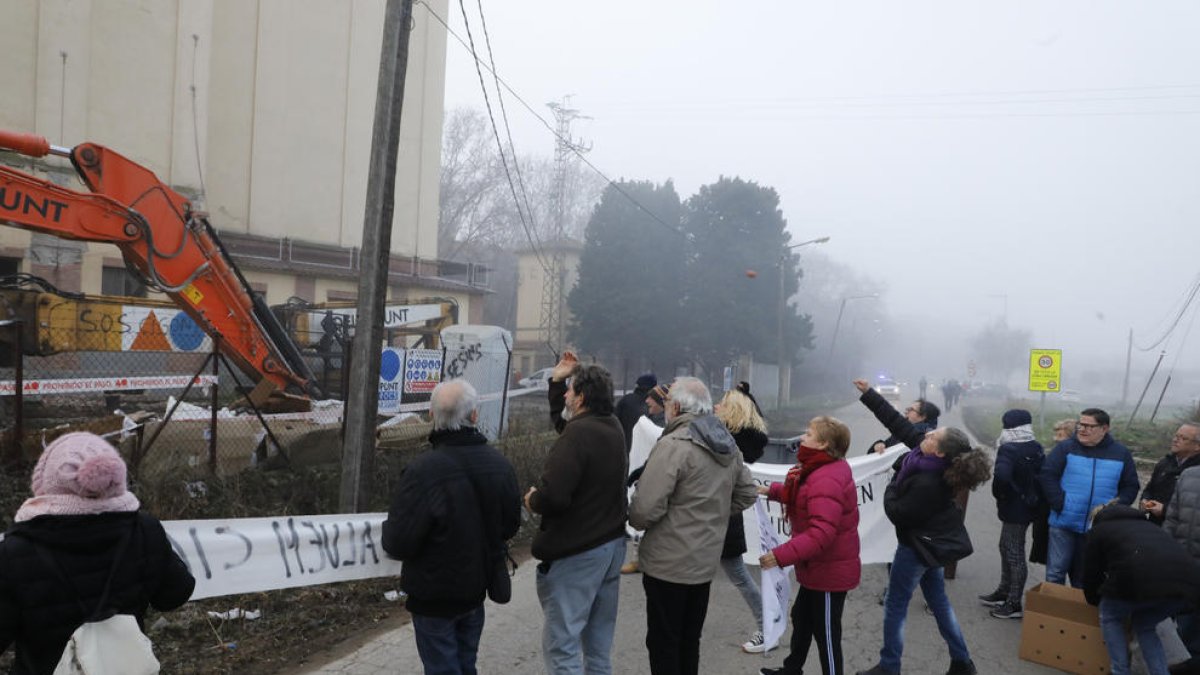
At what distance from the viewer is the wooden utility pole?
23.7 ft

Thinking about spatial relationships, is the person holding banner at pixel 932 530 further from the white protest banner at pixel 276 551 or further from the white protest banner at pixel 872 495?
the white protest banner at pixel 276 551

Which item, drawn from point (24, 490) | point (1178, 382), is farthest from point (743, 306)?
point (1178, 382)

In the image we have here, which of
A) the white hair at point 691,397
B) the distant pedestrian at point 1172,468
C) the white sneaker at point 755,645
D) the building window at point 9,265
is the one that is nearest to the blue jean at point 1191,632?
the distant pedestrian at point 1172,468

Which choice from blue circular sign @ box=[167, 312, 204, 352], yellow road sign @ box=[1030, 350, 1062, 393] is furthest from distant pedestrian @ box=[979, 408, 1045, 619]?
yellow road sign @ box=[1030, 350, 1062, 393]

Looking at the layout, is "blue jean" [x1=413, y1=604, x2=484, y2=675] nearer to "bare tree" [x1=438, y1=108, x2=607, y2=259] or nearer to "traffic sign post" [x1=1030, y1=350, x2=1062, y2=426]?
"traffic sign post" [x1=1030, y1=350, x2=1062, y2=426]

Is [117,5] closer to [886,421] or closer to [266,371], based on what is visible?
[266,371]

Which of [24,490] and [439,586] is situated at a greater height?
[439,586]

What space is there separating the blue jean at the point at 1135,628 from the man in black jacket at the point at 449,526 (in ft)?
12.5

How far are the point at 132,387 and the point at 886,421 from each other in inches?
312

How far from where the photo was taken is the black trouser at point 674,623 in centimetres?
411

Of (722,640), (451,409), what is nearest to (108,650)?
(451,409)

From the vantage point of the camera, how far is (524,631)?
5.95m

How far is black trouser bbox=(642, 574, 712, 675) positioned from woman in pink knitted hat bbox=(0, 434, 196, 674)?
243 centimetres

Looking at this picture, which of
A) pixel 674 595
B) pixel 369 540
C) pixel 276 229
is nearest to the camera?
pixel 674 595
